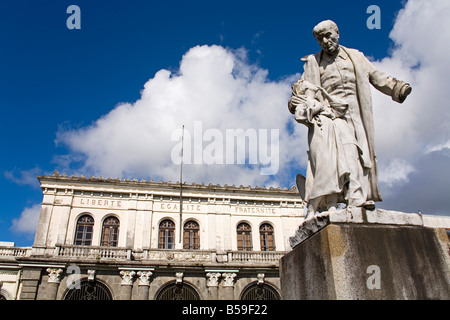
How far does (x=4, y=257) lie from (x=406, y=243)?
21927 mm

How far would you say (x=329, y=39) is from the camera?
13.2 ft

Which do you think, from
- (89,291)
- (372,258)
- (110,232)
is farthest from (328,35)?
(110,232)

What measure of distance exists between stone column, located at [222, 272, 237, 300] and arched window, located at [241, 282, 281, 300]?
93 centimetres

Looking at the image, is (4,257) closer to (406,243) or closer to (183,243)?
(183,243)

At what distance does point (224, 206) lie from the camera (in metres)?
22.8

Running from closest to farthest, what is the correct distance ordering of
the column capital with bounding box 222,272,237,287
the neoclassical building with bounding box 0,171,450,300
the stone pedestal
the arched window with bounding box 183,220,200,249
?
the stone pedestal → the neoclassical building with bounding box 0,171,450,300 → the column capital with bounding box 222,272,237,287 → the arched window with bounding box 183,220,200,249

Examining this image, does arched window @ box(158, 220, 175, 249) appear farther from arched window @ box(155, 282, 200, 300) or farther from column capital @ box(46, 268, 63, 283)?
column capital @ box(46, 268, 63, 283)

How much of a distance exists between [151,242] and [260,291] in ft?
23.8

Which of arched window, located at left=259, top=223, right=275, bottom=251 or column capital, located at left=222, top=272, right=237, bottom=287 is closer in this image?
column capital, located at left=222, top=272, right=237, bottom=287

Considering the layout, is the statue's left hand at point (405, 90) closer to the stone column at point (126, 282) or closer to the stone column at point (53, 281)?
the stone column at point (126, 282)

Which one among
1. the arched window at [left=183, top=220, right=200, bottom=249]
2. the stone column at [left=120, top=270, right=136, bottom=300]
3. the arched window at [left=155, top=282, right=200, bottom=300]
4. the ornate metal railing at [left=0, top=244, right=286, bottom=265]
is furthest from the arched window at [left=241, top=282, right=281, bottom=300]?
the stone column at [left=120, top=270, right=136, bottom=300]

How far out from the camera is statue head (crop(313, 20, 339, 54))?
4.00m

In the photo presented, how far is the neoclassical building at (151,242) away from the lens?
18500mm

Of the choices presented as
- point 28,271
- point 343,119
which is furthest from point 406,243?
point 28,271
